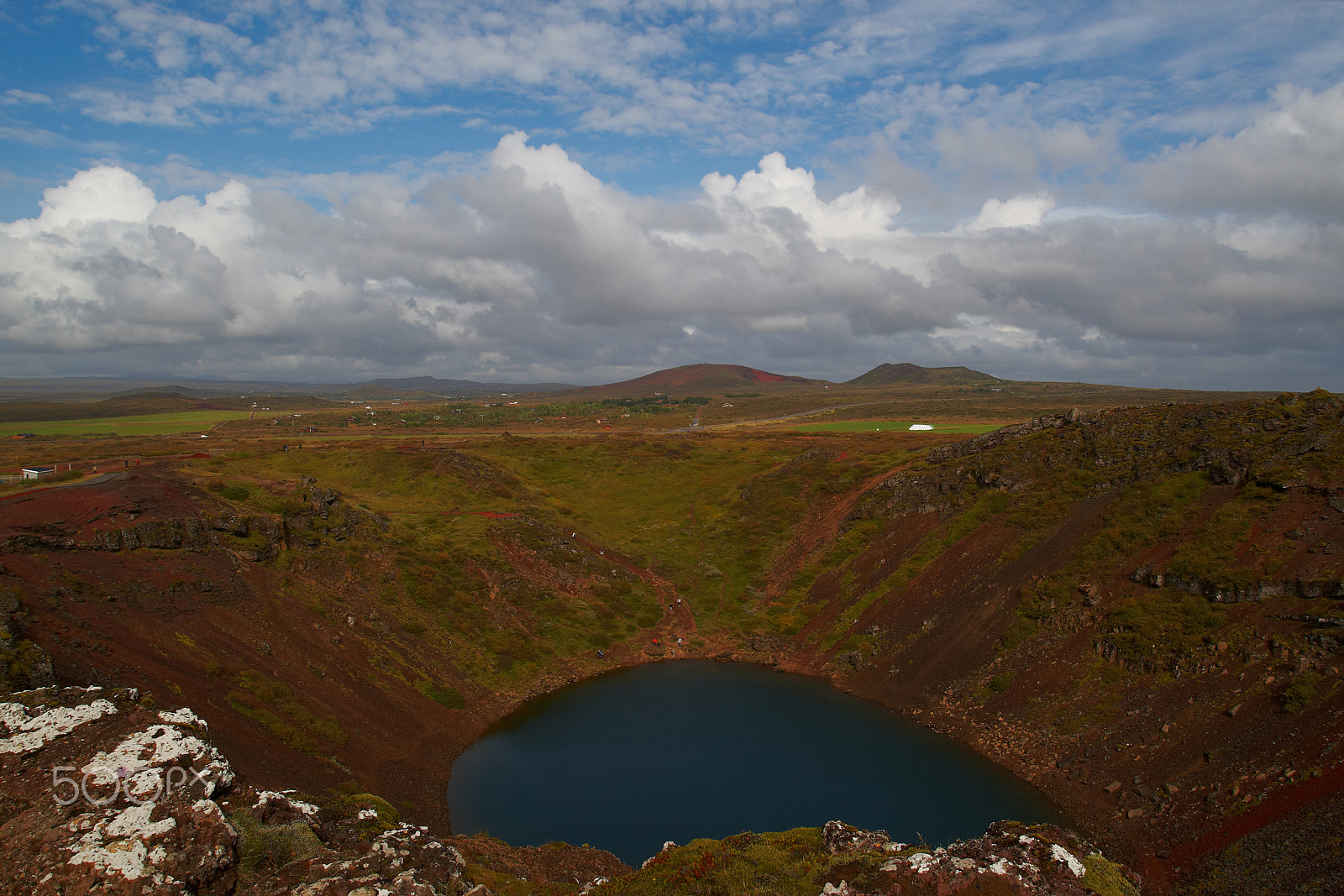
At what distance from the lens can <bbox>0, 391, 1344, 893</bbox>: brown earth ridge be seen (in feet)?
111

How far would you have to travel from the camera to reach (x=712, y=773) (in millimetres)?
40719

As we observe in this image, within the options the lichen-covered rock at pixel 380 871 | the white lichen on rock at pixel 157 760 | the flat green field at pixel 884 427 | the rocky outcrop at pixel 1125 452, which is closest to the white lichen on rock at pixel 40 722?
the white lichen on rock at pixel 157 760

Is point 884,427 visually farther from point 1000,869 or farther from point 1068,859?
point 1000,869

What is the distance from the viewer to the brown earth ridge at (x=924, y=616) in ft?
111

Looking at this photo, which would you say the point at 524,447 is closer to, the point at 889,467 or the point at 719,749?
the point at 889,467

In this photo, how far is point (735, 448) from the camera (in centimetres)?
12119

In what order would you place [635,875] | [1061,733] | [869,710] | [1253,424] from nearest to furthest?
1. [635,875]
2. [1061,733]
3. [869,710]
4. [1253,424]

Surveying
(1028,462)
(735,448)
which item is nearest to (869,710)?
(1028,462)

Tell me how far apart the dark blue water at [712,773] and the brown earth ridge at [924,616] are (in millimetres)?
2639

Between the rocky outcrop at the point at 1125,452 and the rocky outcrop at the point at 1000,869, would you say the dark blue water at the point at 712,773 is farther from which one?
the rocky outcrop at the point at 1125,452

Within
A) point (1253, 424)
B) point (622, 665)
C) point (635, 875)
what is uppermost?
point (1253, 424)

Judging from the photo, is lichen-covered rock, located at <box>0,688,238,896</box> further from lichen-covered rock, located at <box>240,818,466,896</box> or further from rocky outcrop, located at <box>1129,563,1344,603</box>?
rocky outcrop, located at <box>1129,563,1344,603</box>

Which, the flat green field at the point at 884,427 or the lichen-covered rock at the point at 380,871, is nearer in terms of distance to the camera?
the lichen-covered rock at the point at 380,871

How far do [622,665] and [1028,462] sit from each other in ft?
157
